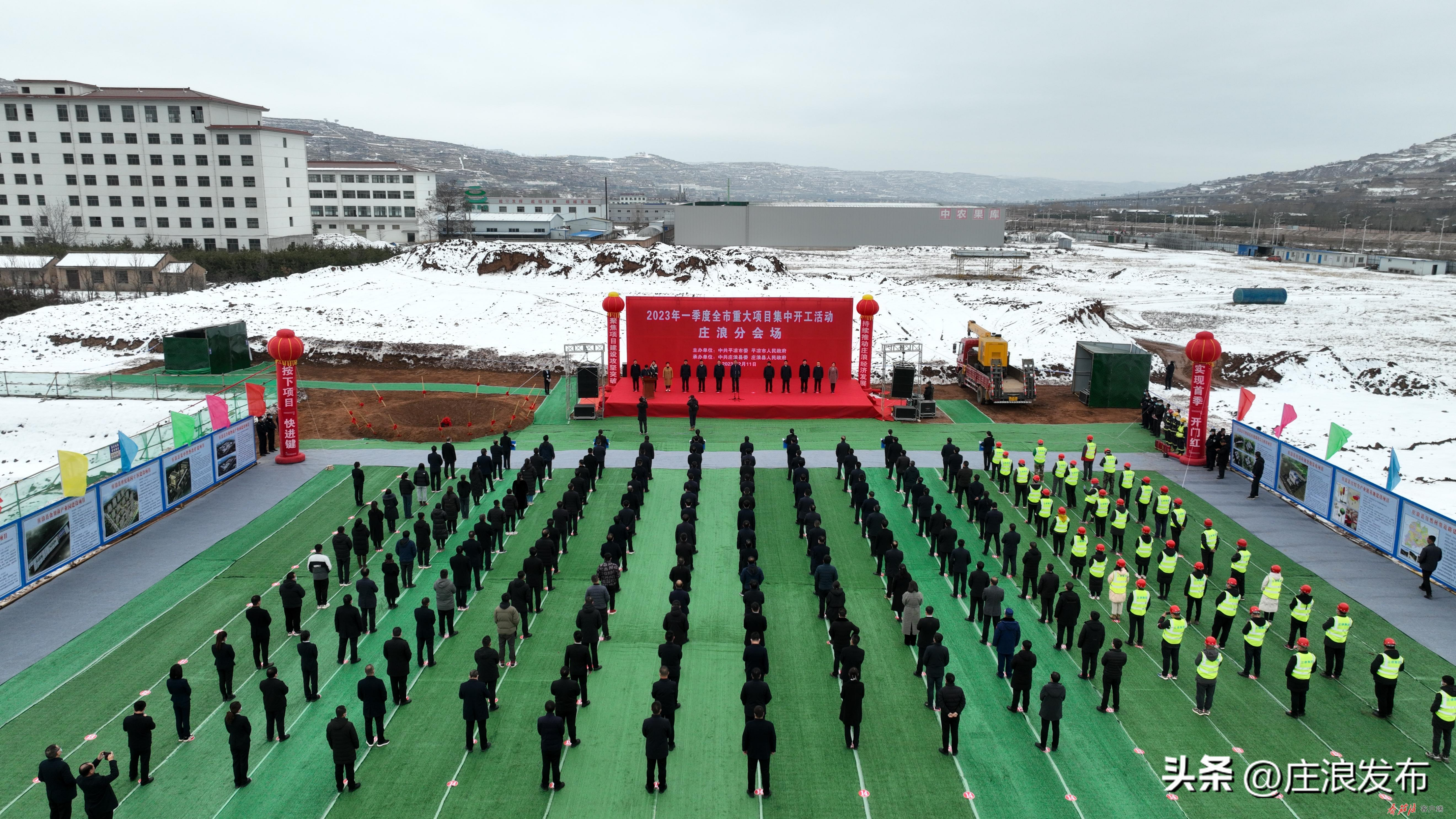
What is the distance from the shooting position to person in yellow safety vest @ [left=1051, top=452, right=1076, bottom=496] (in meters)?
19.9

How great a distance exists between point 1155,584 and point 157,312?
4540cm

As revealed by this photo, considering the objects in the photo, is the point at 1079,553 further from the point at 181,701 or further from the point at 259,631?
the point at 181,701

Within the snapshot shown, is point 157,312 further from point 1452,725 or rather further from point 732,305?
point 1452,725

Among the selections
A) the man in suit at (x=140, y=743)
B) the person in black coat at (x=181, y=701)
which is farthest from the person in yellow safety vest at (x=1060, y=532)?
the person in black coat at (x=181, y=701)

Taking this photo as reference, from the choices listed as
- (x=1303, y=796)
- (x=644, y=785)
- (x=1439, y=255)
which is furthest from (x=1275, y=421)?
(x=1439, y=255)

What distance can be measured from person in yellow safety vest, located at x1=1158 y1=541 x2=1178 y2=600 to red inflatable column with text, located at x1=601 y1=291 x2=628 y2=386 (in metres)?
18.6

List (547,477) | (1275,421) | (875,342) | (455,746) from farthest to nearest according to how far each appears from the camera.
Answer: (875,342)
(1275,421)
(547,477)
(455,746)

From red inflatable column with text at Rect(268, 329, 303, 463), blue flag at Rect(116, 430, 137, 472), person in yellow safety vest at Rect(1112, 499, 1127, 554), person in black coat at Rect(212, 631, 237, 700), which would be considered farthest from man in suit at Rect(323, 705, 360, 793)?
red inflatable column with text at Rect(268, 329, 303, 463)

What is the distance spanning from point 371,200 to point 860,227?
54.1m

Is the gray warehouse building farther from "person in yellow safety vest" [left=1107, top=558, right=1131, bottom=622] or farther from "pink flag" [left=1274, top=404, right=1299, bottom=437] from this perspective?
"person in yellow safety vest" [left=1107, top=558, right=1131, bottom=622]

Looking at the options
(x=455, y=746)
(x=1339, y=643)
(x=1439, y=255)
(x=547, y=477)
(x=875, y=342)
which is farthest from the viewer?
(x=1439, y=255)

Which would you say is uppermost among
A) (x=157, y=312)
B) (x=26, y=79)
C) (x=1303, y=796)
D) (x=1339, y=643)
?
(x=26, y=79)

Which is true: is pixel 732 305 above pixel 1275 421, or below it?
above

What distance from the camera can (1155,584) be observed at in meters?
15.9
